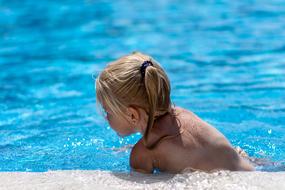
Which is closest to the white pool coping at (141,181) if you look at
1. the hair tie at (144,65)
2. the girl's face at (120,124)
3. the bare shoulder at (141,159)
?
the bare shoulder at (141,159)

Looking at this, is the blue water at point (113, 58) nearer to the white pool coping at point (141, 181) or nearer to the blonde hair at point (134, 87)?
the white pool coping at point (141, 181)

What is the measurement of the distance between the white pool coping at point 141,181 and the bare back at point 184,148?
9cm

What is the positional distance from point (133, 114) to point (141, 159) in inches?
10.9

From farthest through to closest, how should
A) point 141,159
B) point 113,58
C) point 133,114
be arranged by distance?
point 113,58
point 141,159
point 133,114

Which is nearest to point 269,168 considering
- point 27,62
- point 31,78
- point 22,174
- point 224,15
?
point 22,174

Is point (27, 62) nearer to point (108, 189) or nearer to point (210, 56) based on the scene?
point (210, 56)

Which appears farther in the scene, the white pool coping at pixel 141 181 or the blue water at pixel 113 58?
the blue water at pixel 113 58

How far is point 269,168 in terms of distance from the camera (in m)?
3.91

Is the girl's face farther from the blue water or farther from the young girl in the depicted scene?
the blue water

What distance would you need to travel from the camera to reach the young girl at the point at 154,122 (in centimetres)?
328

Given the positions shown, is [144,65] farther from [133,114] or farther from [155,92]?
[133,114]

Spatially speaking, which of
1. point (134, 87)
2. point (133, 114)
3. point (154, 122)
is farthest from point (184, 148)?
point (134, 87)

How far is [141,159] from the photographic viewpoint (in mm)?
3506

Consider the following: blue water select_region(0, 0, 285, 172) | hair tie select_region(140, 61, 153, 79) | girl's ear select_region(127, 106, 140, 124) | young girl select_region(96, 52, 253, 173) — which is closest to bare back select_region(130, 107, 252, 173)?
young girl select_region(96, 52, 253, 173)
